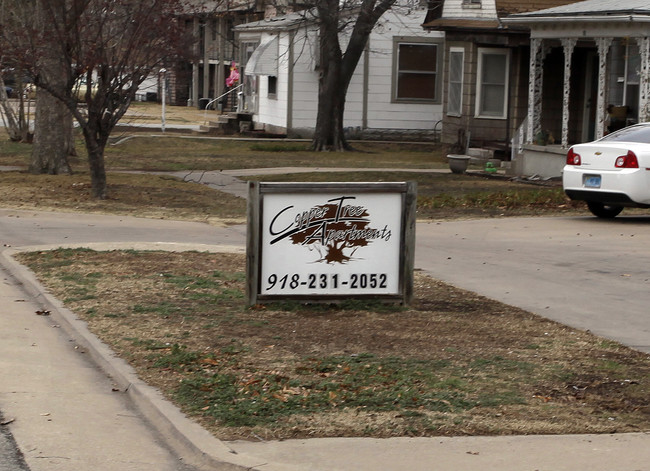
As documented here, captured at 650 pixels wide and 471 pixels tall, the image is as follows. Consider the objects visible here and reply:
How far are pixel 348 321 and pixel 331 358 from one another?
4.58ft

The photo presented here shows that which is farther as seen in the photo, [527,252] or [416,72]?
[416,72]

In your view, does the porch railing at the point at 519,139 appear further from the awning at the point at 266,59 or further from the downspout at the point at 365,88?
the awning at the point at 266,59

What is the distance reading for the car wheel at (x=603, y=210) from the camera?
16.8 metres

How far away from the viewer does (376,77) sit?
1494 inches

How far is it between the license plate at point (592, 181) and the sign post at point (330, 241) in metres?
7.04

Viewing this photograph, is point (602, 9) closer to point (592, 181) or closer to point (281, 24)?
point (592, 181)

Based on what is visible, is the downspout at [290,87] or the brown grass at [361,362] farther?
the downspout at [290,87]

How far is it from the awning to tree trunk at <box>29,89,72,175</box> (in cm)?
1707

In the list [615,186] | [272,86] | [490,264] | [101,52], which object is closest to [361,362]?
[490,264]

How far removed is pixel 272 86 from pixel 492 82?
12.3 metres

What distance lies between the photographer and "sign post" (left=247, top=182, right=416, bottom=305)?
923 centimetres

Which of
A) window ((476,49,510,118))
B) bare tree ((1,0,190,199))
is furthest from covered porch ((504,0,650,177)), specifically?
bare tree ((1,0,190,199))

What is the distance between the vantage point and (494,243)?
1411cm

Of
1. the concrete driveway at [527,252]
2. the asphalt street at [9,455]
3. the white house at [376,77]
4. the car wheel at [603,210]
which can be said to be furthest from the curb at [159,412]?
the white house at [376,77]
